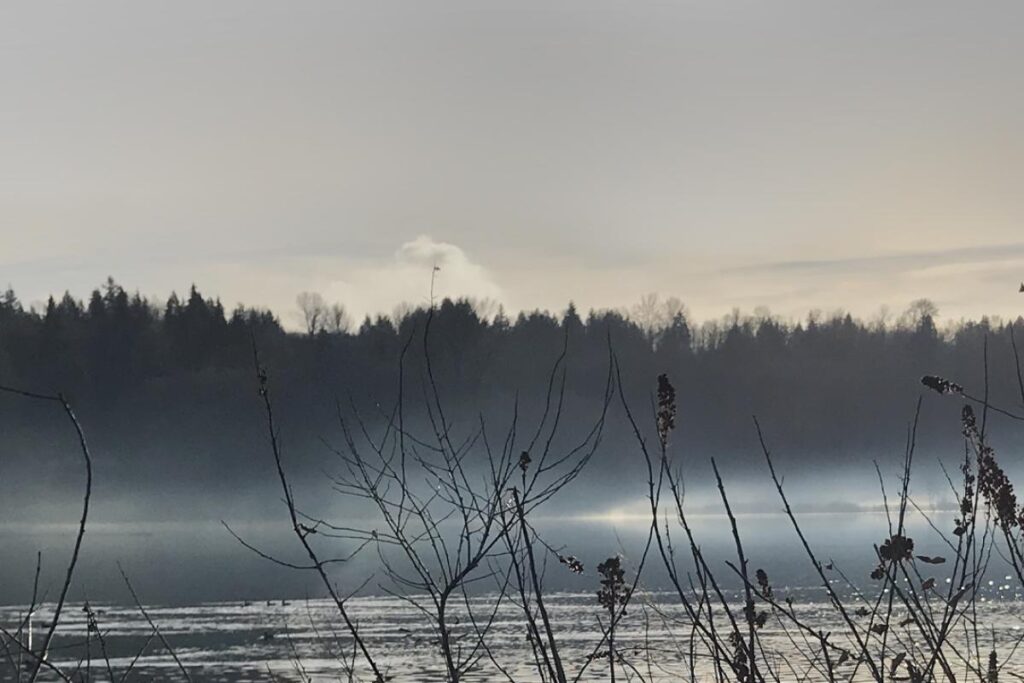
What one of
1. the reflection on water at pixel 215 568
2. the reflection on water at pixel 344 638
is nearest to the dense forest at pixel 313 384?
the reflection on water at pixel 215 568

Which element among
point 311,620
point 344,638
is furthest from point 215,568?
point 311,620

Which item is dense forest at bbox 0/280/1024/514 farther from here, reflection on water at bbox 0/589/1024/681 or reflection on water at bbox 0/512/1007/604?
reflection on water at bbox 0/589/1024/681

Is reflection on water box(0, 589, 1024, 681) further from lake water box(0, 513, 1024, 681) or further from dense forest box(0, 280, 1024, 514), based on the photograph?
dense forest box(0, 280, 1024, 514)

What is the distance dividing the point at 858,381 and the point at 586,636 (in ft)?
476

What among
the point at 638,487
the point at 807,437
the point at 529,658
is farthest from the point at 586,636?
the point at 807,437

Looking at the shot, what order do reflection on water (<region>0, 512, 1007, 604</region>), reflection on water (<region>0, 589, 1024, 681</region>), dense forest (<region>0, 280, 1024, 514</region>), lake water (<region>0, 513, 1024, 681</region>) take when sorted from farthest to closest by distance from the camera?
dense forest (<region>0, 280, 1024, 514</region>), reflection on water (<region>0, 512, 1007, 604</region>), reflection on water (<region>0, 589, 1024, 681</region>), lake water (<region>0, 513, 1024, 681</region>)

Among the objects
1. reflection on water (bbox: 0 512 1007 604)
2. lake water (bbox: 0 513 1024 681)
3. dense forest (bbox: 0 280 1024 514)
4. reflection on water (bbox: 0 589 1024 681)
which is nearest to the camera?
lake water (bbox: 0 513 1024 681)

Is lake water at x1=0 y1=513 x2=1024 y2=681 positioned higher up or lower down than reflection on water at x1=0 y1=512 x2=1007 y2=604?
lower down

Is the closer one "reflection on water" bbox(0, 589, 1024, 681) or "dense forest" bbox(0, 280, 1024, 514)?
"reflection on water" bbox(0, 589, 1024, 681)

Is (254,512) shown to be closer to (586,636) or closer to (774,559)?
(774,559)

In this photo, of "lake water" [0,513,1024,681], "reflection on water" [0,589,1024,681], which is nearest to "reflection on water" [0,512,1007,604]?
"lake water" [0,513,1024,681]

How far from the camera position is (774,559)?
94.8 metres

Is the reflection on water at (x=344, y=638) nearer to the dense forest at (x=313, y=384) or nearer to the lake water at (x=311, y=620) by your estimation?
the lake water at (x=311, y=620)

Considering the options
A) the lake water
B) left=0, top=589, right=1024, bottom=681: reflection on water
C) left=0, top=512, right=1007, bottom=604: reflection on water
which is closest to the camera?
the lake water
